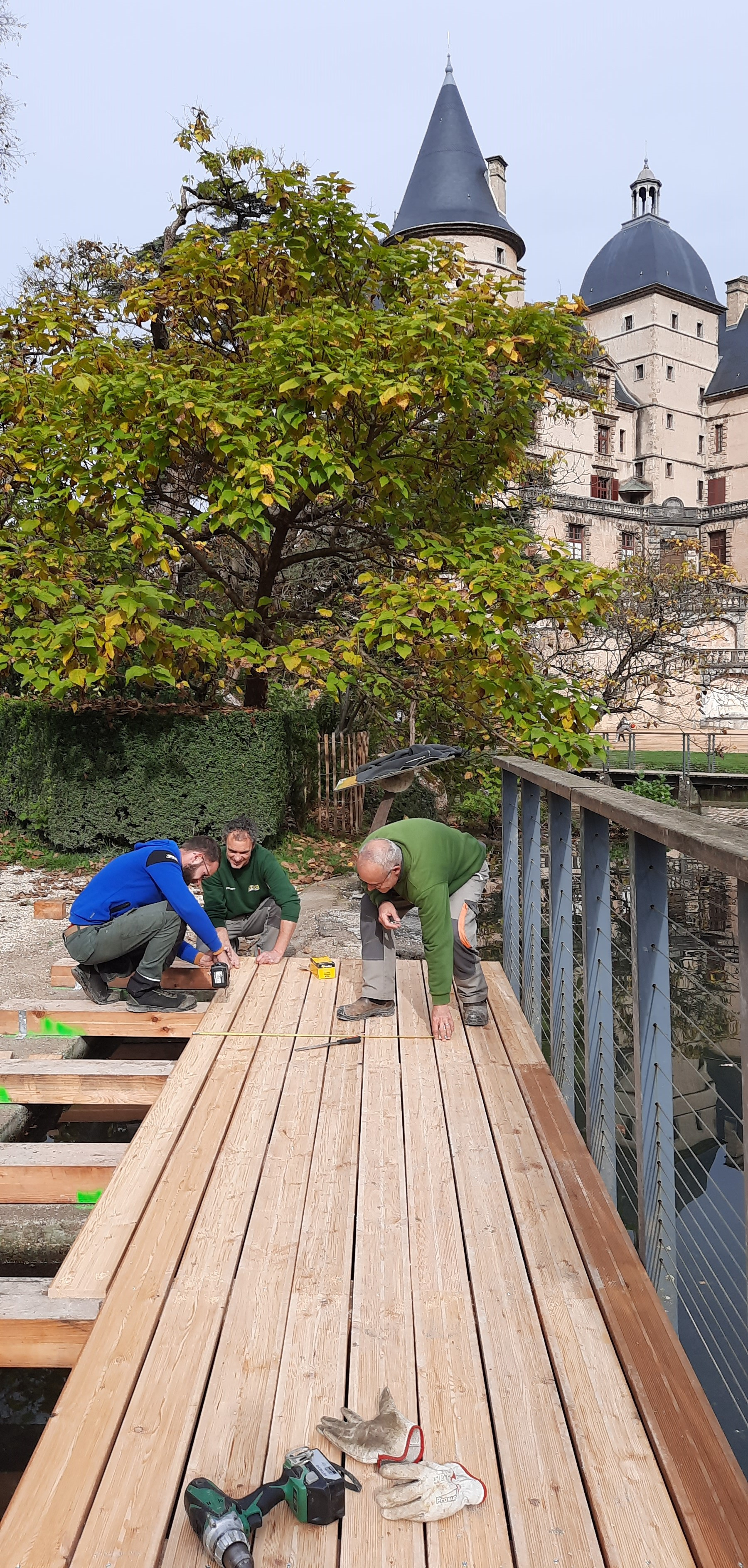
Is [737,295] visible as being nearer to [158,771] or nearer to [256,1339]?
[158,771]

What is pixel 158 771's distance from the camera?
37.8ft

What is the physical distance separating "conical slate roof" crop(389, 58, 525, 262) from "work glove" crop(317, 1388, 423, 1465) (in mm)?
40798

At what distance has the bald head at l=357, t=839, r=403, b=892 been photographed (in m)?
4.09

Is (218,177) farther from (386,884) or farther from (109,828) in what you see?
(386,884)

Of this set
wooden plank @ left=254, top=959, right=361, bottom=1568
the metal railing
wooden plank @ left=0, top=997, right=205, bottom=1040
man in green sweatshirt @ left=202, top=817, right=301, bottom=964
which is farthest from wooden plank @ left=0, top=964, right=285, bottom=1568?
man in green sweatshirt @ left=202, top=817, right=301, bottom=964

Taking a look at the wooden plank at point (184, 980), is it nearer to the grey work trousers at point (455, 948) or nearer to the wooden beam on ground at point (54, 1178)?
the grey work trousers at point (455, 948)

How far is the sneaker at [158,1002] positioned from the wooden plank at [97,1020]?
0.02 m

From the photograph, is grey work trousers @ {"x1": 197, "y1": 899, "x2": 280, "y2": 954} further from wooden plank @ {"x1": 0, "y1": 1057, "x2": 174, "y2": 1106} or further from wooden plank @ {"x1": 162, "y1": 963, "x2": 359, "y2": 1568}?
wooden plank @ {"x1": 162, "y1": 963, "x2": 359, "y2": 1568}

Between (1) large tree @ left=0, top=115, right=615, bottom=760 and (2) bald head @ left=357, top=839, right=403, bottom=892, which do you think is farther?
(1) large tree @ left=0, top=115, right=615, bottom=760

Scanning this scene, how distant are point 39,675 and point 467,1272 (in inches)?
307

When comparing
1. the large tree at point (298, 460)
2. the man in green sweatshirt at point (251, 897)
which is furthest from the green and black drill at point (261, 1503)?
the large tree at point (298, 460)

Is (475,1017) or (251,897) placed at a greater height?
(251,897)

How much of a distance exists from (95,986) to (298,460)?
5168mm

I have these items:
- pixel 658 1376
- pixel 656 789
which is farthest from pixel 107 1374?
→ pixel 656 789
